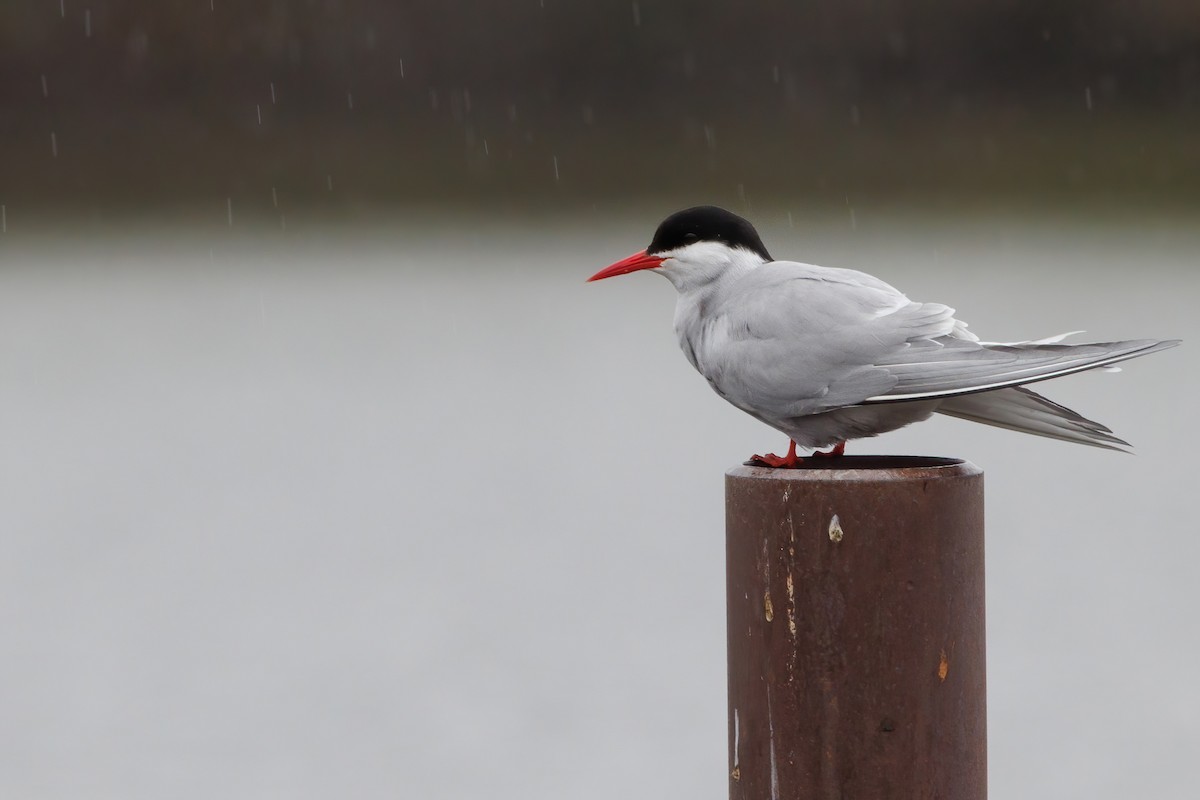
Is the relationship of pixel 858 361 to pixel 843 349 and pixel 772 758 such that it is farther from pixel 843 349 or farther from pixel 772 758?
pixel 772 758

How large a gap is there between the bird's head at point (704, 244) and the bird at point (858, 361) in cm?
15

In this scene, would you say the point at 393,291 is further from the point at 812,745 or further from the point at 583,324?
the point at 812,745

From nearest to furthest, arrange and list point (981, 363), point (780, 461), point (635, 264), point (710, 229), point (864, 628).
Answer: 1. point (864, 628)
2. point (981, 363)
3. point (780, 461)
4. point (710, 229)
5. point (635, 264)

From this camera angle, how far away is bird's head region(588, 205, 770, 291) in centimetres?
405

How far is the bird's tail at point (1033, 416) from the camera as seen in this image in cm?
330

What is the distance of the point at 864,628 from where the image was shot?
2881 millimetres

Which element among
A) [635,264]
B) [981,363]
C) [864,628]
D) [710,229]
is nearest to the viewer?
[864,628]

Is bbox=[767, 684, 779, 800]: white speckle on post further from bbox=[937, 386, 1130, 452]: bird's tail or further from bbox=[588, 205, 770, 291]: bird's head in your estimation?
bbox=[588, 205, 770, 291]: bird's head

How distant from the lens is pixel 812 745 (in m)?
2.93

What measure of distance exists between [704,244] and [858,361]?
2.53ft

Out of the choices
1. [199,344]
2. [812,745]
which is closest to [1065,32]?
[199,344]

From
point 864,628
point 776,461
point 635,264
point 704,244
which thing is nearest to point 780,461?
point 776,461

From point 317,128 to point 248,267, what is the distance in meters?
5.43

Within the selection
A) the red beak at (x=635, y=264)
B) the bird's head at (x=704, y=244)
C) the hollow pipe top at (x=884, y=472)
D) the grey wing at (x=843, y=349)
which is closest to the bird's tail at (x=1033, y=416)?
→ the grey wing at (x=843, y=349)
